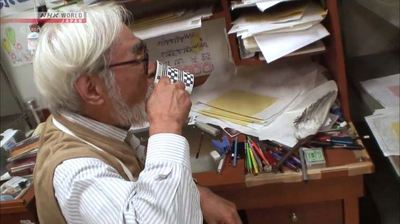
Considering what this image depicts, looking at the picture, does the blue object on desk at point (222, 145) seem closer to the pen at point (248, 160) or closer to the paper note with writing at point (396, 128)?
the pen at point (248, 160)

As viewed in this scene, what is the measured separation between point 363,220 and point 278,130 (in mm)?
549

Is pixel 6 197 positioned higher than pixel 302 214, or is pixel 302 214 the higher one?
pixel 6 197

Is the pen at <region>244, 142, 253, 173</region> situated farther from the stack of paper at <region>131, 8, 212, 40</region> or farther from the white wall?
the white wall

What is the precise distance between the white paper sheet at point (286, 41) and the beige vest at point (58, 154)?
20.0 inches

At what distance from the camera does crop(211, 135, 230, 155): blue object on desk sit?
3.83 feet

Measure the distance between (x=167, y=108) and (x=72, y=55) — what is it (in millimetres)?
242

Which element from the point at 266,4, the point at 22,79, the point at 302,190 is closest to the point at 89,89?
the point at 266,4

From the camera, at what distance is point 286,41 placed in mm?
1138

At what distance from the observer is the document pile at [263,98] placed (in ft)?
3.92

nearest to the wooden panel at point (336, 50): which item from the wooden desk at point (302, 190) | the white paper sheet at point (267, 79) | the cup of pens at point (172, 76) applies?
the white paper sheet at point (267, 79)

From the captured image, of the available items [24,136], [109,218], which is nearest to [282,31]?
[109,218]

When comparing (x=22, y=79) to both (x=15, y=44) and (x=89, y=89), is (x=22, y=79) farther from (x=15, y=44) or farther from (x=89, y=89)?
(x=89, y=89)

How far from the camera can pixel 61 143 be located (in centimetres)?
89

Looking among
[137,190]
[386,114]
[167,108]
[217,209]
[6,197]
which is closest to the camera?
[137,190]
